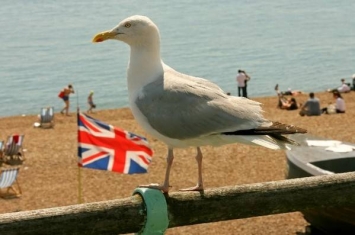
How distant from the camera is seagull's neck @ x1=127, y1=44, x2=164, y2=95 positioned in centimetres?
414

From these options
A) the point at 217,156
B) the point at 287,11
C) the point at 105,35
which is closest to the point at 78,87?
the point at 217,156

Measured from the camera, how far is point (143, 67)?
4.14m

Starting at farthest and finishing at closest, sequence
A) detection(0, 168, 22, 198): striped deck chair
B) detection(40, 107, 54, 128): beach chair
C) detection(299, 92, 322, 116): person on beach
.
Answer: detection(40, 107, 54, 128): beach chair < detection(299, 92, 322, 116): person on beach < detection(0, 168, 22, 198): striped deck chair

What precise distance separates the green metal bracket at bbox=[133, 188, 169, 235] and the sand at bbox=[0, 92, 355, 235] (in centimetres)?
943

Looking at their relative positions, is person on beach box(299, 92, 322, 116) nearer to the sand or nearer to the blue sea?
the sand

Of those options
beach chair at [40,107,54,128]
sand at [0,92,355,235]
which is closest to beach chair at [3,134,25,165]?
sand at [0,92,355,235]

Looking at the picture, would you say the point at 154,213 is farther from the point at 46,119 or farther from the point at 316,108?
the point at 46,119

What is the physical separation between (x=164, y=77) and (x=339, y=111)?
22.8 m

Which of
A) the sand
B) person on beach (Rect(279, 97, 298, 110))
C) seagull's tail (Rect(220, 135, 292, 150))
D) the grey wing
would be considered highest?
the grey wing

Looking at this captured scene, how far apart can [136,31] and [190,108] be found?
1.71 feet

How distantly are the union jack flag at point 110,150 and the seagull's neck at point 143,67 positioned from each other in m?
7.26

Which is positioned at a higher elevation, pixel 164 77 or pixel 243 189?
pixel 164 77

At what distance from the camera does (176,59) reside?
180 feet

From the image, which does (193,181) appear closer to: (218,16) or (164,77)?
(164,77)
